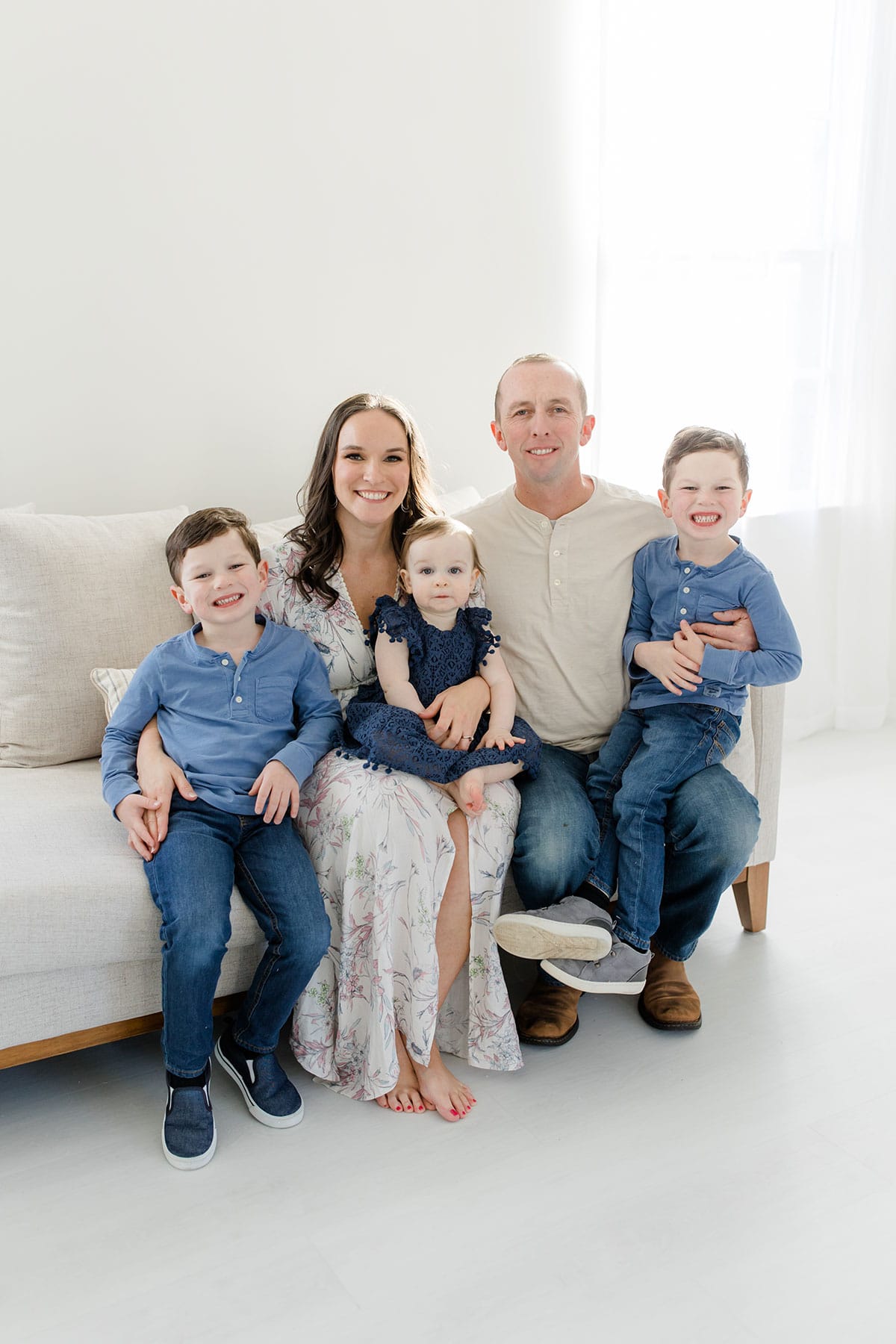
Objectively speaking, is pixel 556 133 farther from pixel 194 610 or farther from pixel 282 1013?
pixel 282 1013

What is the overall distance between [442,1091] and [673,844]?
0.58 metres

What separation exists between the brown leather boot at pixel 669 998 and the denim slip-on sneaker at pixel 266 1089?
2.15ft

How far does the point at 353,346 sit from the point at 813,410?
5.20 feet

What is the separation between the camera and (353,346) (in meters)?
2.72

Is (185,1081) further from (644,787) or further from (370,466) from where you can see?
(370,466)

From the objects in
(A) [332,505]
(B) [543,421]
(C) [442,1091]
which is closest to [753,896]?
(C) [442,1091]

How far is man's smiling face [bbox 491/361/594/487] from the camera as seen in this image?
2051 millimetres

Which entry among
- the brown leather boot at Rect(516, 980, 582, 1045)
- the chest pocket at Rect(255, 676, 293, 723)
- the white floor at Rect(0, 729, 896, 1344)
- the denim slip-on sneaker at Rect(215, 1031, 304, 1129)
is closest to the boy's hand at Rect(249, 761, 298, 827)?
the chest pocket at Rect(255, 676, 293, 723)

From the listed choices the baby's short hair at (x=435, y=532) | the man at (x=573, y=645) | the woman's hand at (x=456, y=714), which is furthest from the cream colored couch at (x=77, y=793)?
the baby's short hair at (x=435, y=532)

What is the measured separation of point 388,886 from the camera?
170cm

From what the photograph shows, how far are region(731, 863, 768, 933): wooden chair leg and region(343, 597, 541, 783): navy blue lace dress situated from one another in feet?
2.05

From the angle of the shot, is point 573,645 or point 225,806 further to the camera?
point 573,645

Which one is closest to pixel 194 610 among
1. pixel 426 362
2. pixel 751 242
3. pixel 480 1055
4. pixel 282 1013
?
pixel 282 1013

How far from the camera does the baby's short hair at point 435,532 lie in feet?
6.21
